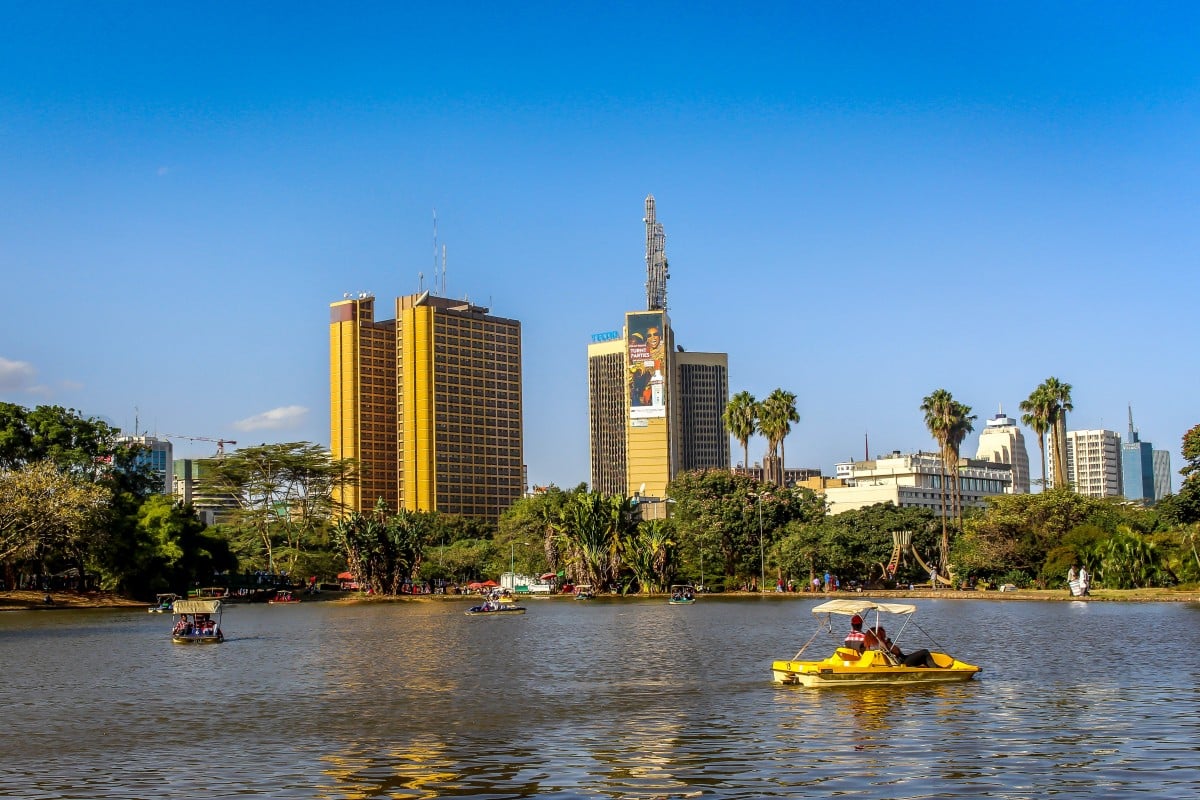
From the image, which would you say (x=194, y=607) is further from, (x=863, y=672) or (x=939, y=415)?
(x=939, y=415)

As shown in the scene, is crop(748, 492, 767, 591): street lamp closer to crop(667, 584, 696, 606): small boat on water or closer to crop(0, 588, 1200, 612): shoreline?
crop(0, 588, 1200, 612): shoreline

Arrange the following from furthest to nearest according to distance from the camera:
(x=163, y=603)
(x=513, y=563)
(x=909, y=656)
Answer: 1. (x=513, y=563)
2. (x=163, y=603)
3. (x=909, y=656)

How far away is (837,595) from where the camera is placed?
10412 centimetres

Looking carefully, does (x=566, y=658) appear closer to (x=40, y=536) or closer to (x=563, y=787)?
(x=563, y=787)

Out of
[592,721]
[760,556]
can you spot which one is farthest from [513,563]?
[592,721]

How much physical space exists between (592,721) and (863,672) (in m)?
8.89

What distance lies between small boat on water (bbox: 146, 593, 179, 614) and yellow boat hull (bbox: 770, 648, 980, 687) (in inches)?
2725

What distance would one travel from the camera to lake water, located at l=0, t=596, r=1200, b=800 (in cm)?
2278

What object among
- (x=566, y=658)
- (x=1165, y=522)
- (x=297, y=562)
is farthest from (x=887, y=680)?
(x=297, y=562)

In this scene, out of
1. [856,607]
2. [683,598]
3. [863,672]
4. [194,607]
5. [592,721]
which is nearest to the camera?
[592,721]

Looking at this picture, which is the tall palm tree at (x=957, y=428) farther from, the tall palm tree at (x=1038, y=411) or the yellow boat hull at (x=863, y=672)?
the yellow boat hull at (x=863, y=672)

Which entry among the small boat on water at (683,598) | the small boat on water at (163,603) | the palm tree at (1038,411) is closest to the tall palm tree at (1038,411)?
the palm tree at (1038,411)

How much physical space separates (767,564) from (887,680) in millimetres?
87964

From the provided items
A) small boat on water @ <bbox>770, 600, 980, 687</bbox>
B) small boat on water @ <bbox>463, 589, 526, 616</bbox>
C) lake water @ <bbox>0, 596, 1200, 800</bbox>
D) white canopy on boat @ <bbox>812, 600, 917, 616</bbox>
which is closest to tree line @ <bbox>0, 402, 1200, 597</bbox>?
small boat on water @ <bbox>463, 589, 526, 616</bbox>
